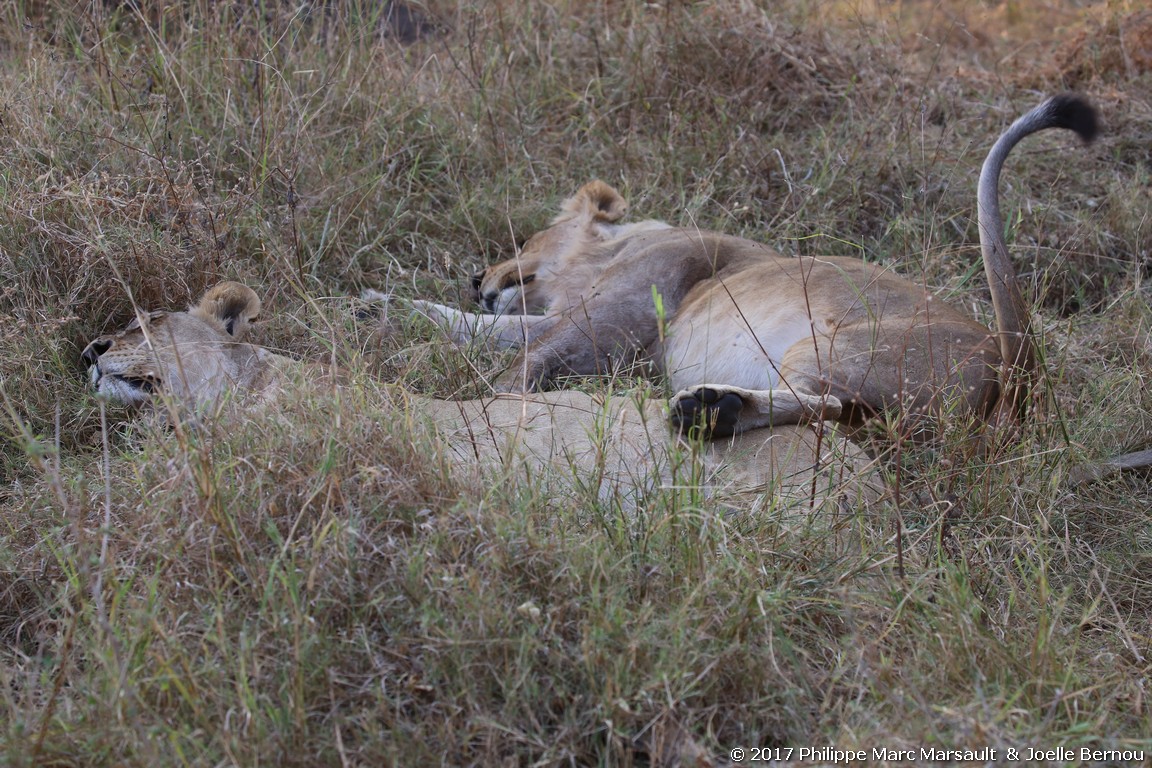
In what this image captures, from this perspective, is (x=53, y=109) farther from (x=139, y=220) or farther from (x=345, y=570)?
(x=345, y=570)

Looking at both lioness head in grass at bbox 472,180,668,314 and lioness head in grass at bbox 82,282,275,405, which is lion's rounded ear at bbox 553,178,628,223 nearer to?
lioness head in grass at bbox 472,180,668,314

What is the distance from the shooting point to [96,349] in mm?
3191

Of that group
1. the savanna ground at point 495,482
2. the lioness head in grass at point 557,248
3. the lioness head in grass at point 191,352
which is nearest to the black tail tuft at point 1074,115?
the savanna ground at point 495,482

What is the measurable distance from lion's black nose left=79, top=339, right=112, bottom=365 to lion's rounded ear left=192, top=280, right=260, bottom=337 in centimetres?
26

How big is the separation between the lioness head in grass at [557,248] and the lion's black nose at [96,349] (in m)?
1.32

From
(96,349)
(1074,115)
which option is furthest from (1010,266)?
(96,349)

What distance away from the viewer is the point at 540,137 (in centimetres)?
477

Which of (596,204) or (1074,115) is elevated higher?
(1074,115)

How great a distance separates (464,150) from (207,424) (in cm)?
Answer: 229

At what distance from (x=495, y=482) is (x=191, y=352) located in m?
1.24

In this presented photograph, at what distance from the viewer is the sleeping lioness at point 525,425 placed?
2.45 m

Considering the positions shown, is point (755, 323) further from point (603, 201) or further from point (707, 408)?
point (603, 201)

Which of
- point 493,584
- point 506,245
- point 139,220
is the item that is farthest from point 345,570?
point 506,245

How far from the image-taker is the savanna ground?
74.1 inches
